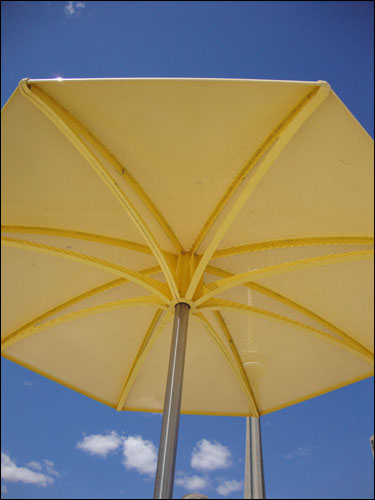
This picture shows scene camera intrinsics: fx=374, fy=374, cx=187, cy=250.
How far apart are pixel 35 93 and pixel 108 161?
1697mm

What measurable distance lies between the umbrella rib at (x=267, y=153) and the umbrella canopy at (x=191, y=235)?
0.10ft

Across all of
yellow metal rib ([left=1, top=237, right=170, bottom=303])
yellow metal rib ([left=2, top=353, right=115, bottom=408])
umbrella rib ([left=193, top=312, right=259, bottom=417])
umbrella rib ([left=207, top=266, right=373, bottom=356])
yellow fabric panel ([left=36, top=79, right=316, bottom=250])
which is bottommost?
yellow metal rib ([left=2, top=353, right=115, bottom=408])

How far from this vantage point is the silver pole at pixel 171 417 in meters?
5.79

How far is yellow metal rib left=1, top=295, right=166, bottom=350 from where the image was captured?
9000 millimetres

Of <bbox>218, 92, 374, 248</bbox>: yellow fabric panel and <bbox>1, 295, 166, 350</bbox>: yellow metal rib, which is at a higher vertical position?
<bbox>218, 92, 374, 248</bbox>: yellow fabric panel

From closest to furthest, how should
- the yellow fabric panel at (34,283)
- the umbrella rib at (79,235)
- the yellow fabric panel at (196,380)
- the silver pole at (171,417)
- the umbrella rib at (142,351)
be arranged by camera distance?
the silver pole at (171,417) < the umbrella rib at (79,235) < the yellow fabric panel at (34,283) < the umbrella rib at (142,351) < the yellow fabric panel at (196,380)

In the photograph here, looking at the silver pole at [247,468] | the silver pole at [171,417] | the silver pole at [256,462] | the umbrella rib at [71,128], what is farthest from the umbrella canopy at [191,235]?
the silver pole at [247,468]

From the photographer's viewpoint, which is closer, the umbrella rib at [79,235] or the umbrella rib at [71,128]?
the umbrella rib at [71,128]

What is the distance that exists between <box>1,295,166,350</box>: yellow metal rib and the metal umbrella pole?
25.4ft

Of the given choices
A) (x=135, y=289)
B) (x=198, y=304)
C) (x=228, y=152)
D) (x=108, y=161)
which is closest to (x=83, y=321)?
(x=135, y=289)

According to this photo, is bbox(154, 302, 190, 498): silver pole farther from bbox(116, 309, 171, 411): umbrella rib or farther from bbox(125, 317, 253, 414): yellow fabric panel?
bbox(125, 317, 253, 414): yellow fabric panel

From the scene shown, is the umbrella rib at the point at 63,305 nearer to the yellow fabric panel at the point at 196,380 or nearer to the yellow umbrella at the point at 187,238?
the yellow umbrella at the point at 187,238

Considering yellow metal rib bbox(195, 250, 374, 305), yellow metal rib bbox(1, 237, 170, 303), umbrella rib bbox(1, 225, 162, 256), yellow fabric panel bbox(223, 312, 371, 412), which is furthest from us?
yellow fabric panel bbox(223, 312, 371, 412)

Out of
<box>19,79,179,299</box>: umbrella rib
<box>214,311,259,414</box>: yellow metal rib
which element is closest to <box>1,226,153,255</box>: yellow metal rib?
<box>19,79,179,299</box>: umbrella rib
